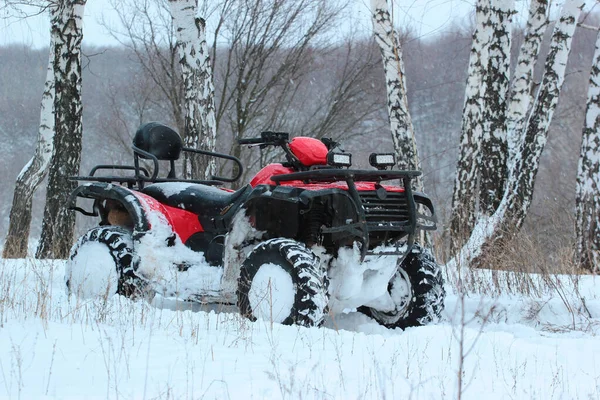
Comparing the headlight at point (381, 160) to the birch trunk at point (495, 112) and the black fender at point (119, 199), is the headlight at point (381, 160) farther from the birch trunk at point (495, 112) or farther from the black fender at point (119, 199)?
the birch trunk at point (495, 112)

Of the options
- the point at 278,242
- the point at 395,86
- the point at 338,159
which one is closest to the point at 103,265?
the point at 278,242

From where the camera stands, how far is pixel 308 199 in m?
5.00

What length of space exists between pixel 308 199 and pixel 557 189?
30.7 metres

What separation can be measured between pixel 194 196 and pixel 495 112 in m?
4.97

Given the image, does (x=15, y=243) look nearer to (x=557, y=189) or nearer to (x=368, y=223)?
(x=368, y=223)

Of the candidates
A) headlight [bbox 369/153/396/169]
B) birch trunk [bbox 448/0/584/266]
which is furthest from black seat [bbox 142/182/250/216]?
birch trunk [bbox 448/0/584/266]

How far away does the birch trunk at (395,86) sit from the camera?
956 cm

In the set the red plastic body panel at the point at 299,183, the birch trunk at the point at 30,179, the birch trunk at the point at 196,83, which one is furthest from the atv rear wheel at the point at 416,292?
the birch trunk at the point at 30,179

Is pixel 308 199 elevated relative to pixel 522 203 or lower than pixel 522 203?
lower

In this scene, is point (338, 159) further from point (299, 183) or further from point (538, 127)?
point (538, 127)

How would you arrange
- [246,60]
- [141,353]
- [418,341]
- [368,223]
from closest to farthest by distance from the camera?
[141,353] < [418,341] < [368,223] < [246,60]

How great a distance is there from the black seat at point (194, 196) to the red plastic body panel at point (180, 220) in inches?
2.2

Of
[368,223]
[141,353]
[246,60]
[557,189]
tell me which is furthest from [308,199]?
[557,189]

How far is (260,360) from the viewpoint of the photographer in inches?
149
